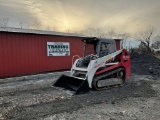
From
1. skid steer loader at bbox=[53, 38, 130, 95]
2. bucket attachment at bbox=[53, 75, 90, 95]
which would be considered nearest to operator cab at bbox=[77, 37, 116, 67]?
skid steer loader at bbox=[53, 38, 130, 95]

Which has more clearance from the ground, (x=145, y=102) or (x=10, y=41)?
(x=10, y=41)

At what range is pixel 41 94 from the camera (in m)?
7.02

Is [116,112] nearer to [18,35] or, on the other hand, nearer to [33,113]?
[33,113]

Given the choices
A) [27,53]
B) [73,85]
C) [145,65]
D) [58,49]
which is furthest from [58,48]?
[145,65]

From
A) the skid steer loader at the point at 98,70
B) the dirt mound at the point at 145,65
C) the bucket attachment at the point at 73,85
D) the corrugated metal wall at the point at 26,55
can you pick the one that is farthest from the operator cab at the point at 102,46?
the corrugated metal wall at the point at 26,55

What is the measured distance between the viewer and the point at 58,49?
14055 millimetres

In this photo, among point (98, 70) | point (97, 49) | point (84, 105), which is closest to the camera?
point (84, 105)

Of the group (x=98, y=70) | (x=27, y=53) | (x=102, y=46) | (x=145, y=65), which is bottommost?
(x=145, y=65)

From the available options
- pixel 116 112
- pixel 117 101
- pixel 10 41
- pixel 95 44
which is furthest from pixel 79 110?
pixel 10 41

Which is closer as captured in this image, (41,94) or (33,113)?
(33,113)

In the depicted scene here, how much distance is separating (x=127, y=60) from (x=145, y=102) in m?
3.16

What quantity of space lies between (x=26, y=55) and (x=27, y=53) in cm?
16

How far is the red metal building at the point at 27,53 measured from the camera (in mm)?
11273

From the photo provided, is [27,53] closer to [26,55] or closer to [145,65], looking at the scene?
[26,55]
